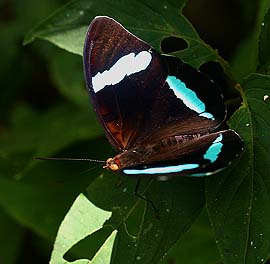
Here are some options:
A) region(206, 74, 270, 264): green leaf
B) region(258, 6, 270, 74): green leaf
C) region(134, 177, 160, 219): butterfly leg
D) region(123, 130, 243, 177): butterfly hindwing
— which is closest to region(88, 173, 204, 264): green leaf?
region(134, 177, 160, 219): butterfly leg

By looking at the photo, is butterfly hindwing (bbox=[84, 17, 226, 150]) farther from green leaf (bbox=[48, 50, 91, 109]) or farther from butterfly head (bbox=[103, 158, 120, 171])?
green leaf (bbox=[48, 50, 91, 109])

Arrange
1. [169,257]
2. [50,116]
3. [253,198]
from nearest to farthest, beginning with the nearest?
[253,198] → [169,257] → [50,116]

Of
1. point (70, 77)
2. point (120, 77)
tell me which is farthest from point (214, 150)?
point (70, 77)

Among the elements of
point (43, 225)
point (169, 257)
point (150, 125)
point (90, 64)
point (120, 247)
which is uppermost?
point (90, 64)

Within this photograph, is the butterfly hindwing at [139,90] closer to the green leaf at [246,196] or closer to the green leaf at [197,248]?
the green leaf at [246,196]

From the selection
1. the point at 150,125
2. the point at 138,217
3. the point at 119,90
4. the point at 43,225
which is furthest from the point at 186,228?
the point at 43,225

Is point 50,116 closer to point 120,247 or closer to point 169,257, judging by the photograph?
point 169,257

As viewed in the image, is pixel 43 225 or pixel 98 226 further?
pixel 43 225

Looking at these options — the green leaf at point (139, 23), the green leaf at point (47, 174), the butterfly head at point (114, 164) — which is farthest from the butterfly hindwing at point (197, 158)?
the green leaf at point (47, 174)
